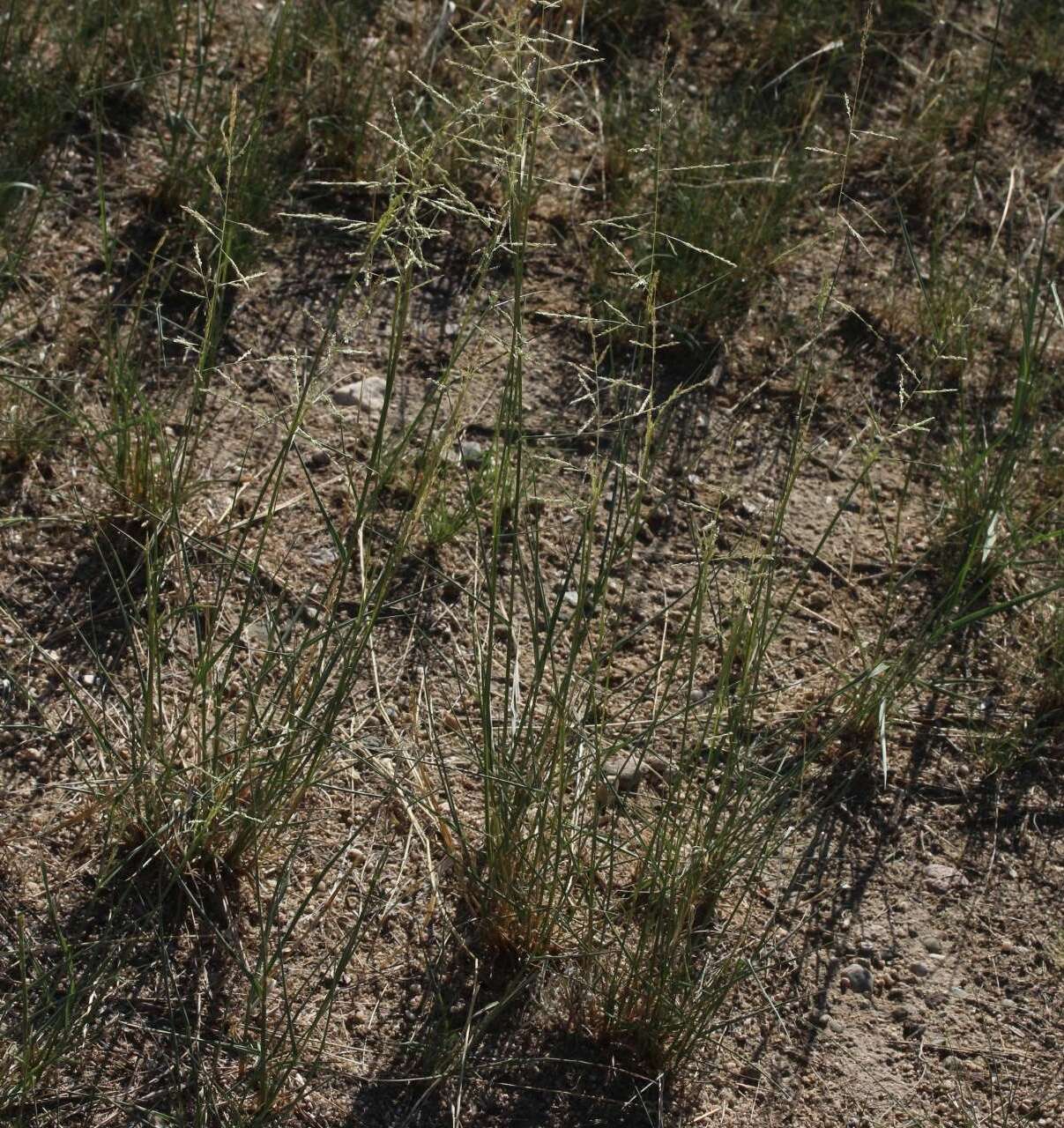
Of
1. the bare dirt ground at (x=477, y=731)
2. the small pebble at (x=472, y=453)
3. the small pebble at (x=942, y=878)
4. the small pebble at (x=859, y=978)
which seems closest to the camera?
the bare dirt ground at (x=477, y=731)

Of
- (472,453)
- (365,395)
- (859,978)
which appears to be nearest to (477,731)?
(472,453)

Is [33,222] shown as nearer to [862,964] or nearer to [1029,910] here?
[862,964]

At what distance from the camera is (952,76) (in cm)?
416

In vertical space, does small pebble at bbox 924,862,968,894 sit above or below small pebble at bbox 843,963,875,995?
above

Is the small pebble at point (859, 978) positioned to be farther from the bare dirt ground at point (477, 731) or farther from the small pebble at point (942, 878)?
the small pebble at point (942, 878)

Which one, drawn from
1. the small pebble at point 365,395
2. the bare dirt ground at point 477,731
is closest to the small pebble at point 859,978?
the bare dirt ground at point 477,731

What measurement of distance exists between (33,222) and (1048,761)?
232cm

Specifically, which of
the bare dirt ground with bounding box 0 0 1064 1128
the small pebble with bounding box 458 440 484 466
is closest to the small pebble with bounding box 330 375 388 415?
the bare dirt ground with bounding box 0 0 1064 1128

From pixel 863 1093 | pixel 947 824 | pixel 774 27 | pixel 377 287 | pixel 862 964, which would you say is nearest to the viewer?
pixel 377 287

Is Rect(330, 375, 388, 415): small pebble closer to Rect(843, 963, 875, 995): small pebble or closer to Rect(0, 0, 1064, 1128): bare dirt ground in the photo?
Rect(0, 0, 1064, 1128): bare dirt ground

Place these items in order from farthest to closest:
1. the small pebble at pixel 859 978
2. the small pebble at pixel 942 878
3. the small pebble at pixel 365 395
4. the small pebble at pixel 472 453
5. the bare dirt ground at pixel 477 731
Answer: the small pebble at pixel 365 395
the small pebble at pixel 472 453
the small pebble at pixel 942 878
the small pebble at pixel 859 978
the bare dirt ground at pixel 477 731

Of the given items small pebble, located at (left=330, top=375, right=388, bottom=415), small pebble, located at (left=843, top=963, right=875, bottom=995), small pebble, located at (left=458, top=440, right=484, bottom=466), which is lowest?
small pebble, located at (left=843, top=963, right=875, bottom=995)

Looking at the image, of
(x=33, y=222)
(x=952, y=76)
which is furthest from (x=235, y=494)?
(x=952, y=76)

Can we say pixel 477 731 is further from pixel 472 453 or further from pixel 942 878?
pixel 942 878
